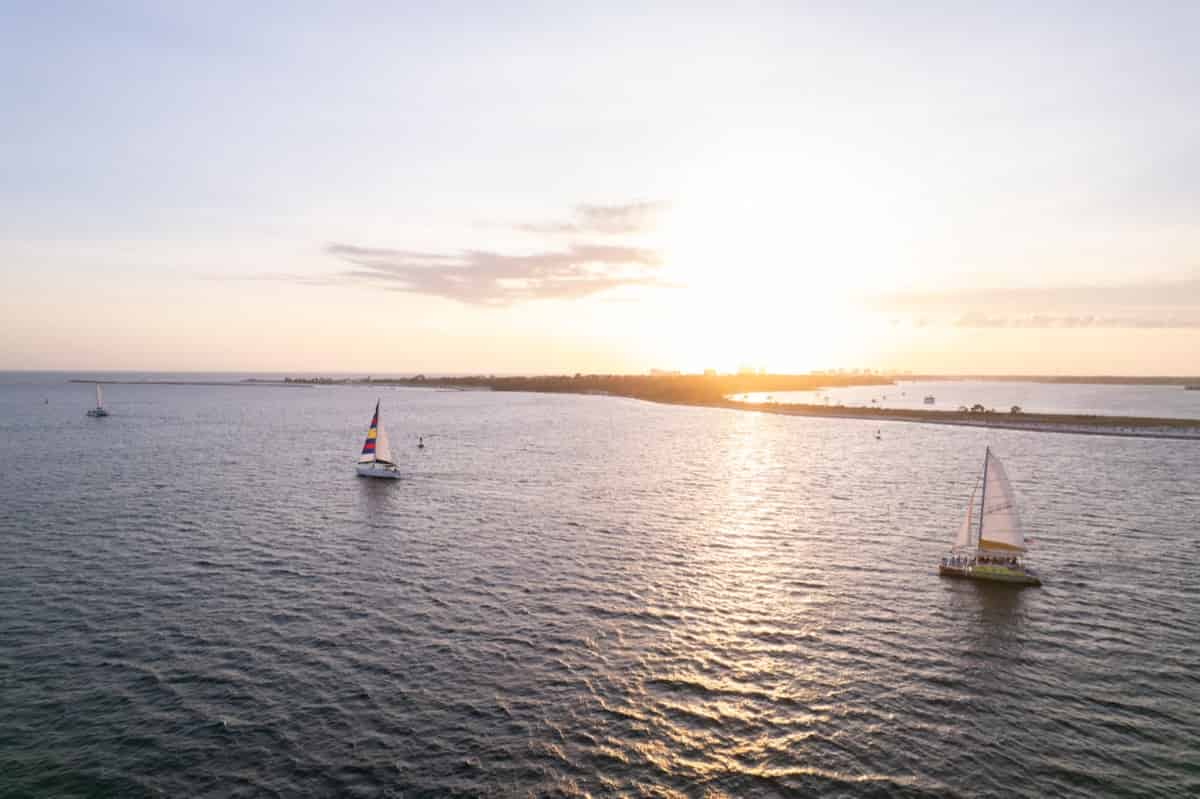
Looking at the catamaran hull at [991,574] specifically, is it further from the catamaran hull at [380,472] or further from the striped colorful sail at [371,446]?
the striped colorful sail at [371,446]

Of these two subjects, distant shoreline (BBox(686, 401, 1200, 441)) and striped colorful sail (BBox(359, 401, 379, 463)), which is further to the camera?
distant shoreline (BBox(686, 401, 1200, 441))

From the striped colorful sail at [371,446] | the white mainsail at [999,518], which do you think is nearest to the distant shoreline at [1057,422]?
the white mainsail at [999,518]

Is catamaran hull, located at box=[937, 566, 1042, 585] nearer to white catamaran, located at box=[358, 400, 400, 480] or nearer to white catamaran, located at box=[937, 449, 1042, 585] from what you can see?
white catamaran, located at box=[937, 449, 1042, 585]

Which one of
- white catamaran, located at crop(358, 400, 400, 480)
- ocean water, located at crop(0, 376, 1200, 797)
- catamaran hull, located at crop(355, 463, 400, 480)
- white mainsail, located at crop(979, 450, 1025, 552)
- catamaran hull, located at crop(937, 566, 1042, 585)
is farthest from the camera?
white catamaran, located at crop(358, 400, 400, 480)

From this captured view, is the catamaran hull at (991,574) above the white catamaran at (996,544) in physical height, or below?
below

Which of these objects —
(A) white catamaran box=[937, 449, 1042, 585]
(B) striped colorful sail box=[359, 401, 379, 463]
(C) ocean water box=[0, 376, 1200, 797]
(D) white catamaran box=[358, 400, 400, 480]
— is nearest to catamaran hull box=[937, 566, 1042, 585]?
(A) white catamaran box=[937, 449, 1042, 585]

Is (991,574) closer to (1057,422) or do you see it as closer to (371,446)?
(371,446)
